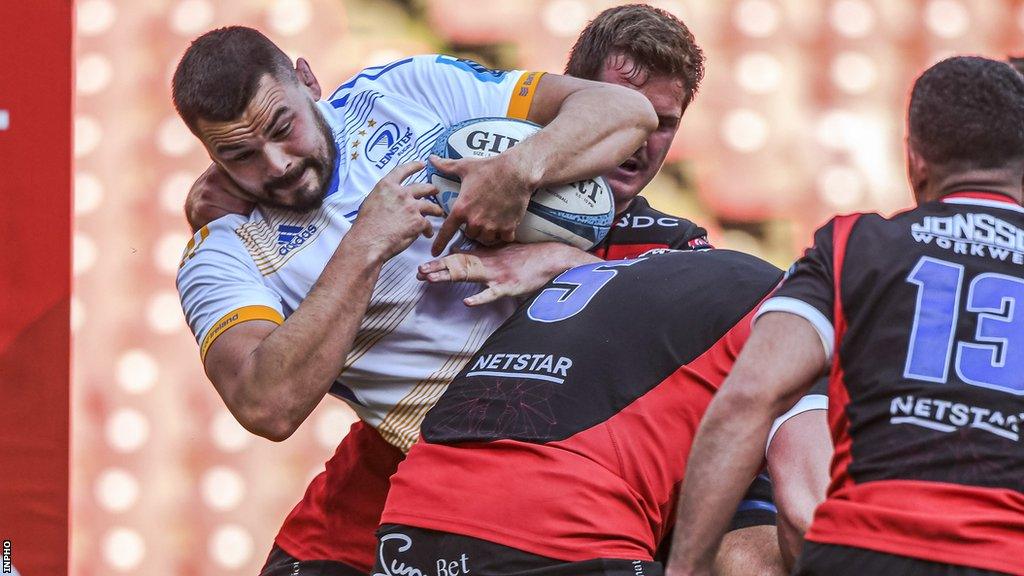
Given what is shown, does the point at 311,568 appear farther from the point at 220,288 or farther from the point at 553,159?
the point at 553,159

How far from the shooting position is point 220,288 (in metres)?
2.18

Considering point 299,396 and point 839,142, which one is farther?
point 839,142

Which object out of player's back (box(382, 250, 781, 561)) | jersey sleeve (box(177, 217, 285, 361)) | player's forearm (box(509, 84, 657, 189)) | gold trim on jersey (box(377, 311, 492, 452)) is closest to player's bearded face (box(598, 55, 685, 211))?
player's forearm (box(509, 84, 657, 189))

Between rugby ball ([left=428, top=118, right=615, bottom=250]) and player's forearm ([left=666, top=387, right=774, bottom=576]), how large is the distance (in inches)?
25.0

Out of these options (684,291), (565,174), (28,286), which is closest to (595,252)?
(565,174)

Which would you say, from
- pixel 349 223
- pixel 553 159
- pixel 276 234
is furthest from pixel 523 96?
pixel 276 234

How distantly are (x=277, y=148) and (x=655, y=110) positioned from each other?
692 mm

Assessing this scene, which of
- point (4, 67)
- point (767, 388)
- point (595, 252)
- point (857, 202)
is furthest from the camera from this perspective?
point (857, 202)

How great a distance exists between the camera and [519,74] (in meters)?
2.40

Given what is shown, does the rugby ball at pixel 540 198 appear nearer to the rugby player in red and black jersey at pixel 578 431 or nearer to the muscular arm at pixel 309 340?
the muscular arm at pixel 309 340

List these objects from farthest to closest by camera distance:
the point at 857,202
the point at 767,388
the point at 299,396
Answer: the point at 857,202 < the point at 299,396 < the point at 767,388

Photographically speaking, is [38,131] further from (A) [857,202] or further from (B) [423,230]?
(A) [857,202]

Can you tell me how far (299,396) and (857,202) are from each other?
182 cm

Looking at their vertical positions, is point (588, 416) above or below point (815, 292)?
below
